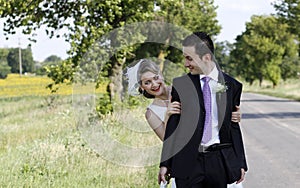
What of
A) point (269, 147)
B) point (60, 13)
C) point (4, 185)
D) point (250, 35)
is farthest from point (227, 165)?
point (250, 35)

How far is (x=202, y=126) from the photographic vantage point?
415cm

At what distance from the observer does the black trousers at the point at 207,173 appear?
13.6ft

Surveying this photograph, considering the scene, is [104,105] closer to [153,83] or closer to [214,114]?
[153,83]

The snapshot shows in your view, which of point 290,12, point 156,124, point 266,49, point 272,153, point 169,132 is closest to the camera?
point 169,132

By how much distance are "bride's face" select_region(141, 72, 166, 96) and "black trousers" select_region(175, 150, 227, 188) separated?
0.77 m

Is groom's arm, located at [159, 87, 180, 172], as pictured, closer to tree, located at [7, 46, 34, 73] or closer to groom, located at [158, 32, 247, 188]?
groom, located at [158, 32, 247, 188]

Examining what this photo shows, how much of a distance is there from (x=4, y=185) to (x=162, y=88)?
11.8ft

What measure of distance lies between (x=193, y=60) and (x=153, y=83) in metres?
0.61

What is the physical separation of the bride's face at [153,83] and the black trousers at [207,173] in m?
0.77

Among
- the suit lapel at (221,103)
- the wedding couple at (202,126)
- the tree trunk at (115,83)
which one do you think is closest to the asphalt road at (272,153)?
the tree trunk at (115,83)

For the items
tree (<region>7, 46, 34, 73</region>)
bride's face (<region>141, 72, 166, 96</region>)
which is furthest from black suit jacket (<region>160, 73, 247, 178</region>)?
tree (<region>7, 46, 34, 73</region>)

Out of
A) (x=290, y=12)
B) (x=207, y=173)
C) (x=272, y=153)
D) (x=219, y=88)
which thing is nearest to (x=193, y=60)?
(x=219, y=88)

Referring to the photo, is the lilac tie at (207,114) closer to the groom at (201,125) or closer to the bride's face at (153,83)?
the groom at (201,125)

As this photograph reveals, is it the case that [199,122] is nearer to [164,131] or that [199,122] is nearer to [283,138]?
[164,131]
